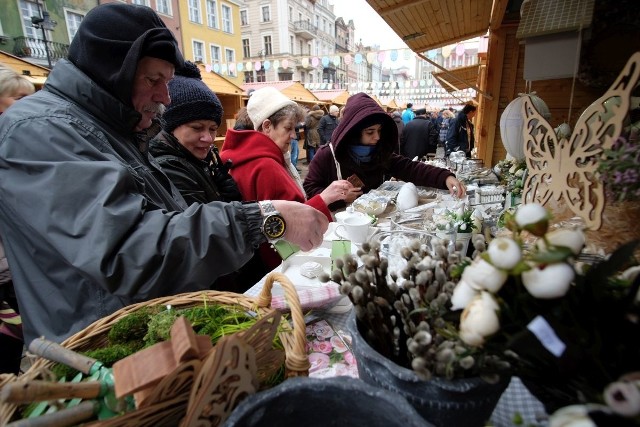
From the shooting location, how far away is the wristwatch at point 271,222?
3.53 feet

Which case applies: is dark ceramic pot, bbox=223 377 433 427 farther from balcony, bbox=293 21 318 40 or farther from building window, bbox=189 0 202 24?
balcony, bbox=293 21 318 40

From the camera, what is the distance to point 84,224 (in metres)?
0.91

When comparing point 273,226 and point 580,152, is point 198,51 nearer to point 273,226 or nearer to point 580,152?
point 273,226

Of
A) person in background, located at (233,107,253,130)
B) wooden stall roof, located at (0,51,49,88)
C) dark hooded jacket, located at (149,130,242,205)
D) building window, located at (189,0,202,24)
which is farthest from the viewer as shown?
building window, located at (189,0,202,24)

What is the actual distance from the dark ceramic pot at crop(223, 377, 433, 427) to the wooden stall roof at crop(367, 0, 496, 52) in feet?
11.7

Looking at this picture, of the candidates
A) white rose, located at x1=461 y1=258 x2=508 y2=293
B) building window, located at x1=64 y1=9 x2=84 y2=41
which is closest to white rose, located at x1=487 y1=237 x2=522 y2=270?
white rose, located at x1=461 y1=258 x2=508 y2=293

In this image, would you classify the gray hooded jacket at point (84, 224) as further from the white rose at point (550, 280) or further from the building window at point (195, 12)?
the building window at point (195, 12)

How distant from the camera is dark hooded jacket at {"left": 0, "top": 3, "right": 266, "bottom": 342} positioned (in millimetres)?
921

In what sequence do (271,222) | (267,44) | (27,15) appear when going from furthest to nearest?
(267,44), (27,15), (271,222)

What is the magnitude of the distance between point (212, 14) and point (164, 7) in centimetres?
436

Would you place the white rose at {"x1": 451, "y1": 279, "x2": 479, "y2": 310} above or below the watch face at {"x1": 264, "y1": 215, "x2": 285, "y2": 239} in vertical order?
above

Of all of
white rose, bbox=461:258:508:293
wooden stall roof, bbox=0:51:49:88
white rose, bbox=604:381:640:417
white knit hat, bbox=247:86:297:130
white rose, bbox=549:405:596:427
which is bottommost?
white rose, bbox=549:405:596:427

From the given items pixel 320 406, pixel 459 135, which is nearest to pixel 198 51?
pixel 459 135

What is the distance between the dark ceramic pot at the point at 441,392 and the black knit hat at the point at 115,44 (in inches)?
46.5
